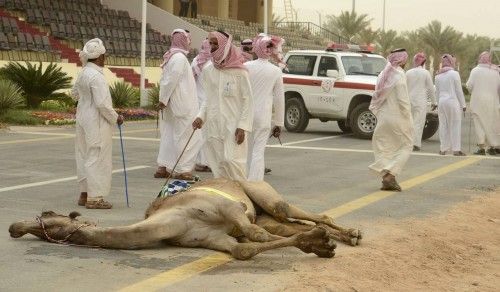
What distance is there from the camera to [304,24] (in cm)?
6694

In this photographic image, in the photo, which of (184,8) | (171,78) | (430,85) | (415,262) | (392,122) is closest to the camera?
(415,262)

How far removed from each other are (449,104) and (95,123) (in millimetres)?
11727

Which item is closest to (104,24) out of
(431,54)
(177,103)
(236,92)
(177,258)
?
A: (177,103)

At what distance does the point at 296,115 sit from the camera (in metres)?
27.0

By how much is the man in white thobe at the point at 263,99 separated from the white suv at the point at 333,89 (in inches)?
433

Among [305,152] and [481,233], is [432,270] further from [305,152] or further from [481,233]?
[305,152]

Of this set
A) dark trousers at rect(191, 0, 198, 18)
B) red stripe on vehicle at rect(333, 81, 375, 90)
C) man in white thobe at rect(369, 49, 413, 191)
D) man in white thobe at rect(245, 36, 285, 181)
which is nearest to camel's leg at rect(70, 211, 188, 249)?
man in white thobe at rect(245, 36, 285, 181)

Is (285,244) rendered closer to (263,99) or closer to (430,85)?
(263,99)

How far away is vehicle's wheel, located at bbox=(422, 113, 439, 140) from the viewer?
25.6m

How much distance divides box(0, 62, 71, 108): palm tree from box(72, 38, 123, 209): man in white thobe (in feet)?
61.6

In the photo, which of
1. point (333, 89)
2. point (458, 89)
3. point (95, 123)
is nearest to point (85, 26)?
point (333, 89)

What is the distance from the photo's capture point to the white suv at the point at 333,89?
25.8m

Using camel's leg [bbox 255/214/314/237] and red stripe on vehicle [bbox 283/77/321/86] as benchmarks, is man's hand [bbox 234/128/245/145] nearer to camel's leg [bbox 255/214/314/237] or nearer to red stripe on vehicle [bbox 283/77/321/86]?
camel's leg [bbox 255/214/314/237]

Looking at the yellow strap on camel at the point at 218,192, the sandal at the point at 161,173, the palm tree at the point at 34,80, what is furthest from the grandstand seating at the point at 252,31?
the yellow strap on camel at the point at 218,192
